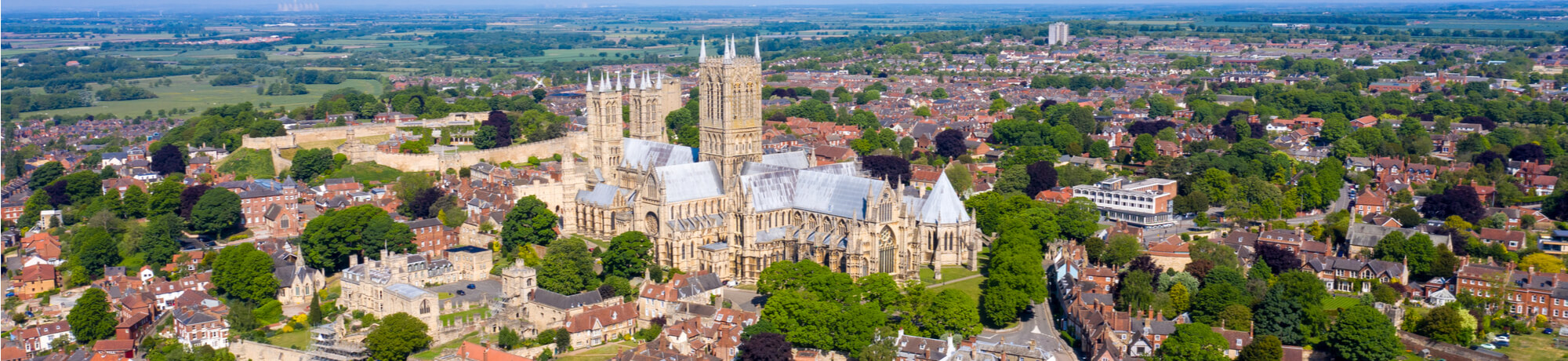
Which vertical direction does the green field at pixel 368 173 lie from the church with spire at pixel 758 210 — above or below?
below

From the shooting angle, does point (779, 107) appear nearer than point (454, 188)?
No

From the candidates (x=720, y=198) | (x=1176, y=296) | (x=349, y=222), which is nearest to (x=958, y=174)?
(x=720, y=198)

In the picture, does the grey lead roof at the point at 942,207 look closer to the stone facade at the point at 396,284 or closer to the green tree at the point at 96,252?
the stone facade at the point at 396,284

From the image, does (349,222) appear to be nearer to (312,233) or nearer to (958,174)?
(312,233)

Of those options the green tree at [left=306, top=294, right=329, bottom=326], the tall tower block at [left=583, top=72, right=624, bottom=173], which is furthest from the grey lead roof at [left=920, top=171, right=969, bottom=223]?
the green tree at [left=306, top=294, right=329, bottom=326]

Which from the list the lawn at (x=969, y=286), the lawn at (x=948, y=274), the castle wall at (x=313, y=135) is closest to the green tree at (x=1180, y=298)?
the lawn at (x=969, y=286)

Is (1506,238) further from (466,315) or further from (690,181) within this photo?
(466,315)
